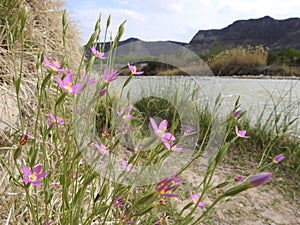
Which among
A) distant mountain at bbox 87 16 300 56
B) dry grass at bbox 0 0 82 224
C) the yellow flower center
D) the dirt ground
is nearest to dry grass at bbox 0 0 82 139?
dry grass at bbox 0 0 82 224

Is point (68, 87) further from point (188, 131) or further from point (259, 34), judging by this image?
point (259, 34)

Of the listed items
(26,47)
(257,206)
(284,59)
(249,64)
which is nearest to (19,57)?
(26,47)

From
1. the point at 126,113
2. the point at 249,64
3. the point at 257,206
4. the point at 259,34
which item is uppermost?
the point at 259,34

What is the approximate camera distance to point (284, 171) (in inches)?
67.9

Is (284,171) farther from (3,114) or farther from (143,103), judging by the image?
(3,114)

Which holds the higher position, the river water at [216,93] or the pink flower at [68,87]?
the pink flower at [68,87]

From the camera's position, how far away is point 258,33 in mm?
25391

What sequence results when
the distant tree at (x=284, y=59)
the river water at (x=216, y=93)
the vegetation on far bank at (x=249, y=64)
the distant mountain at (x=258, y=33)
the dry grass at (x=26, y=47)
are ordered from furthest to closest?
the distant mountain at (x=258, y=33) → the distant tree at (x=284, y=59) → the vegetation on far bank at (x=249, y=64) → the river water at (x=216, y=93) → the dry grass at (x=26, y=47)

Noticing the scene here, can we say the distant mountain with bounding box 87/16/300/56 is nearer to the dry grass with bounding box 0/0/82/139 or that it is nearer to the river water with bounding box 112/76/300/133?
the river water with bounding box 112/76/300/133

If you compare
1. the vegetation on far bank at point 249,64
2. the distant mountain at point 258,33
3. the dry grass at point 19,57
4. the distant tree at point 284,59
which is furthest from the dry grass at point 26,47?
the distant mountain at point 258,33

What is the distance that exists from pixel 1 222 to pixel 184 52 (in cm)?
62

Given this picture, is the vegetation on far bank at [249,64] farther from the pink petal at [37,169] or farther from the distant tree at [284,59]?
the pink petal at [37,169]

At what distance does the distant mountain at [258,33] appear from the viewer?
2320 centimetres

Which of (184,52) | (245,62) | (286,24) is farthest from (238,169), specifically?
(286,24)
